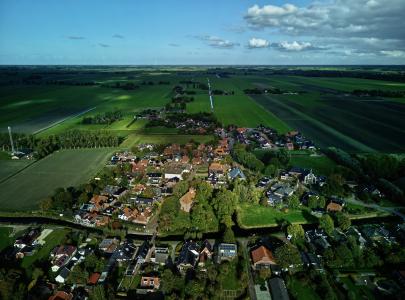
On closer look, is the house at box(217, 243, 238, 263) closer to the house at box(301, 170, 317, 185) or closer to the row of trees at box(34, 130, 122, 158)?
the house at box(301, 170, 317, 185)

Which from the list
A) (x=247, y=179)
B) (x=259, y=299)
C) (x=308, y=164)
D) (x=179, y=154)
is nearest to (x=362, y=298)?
(x=259, y=299)

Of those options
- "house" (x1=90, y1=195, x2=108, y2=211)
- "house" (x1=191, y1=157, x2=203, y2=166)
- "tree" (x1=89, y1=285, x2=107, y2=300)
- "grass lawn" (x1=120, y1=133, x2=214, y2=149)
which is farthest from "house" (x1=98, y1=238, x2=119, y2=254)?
"grass lawn" (x1=120, y1=133, x2=214, y2=149)

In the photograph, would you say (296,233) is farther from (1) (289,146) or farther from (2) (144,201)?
(1) (289,146)

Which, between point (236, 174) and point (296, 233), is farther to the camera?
point (236, 174)

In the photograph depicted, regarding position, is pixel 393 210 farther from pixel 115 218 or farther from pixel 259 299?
pixel 115 218

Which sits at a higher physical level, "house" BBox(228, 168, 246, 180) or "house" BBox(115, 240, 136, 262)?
"house" BBox(228, 168, 246, 180)

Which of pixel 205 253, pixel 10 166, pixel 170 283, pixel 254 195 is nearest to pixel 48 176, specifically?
pixel 10 166

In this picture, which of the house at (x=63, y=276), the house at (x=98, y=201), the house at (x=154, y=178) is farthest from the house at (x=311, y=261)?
the house at (x=98, y=201)
